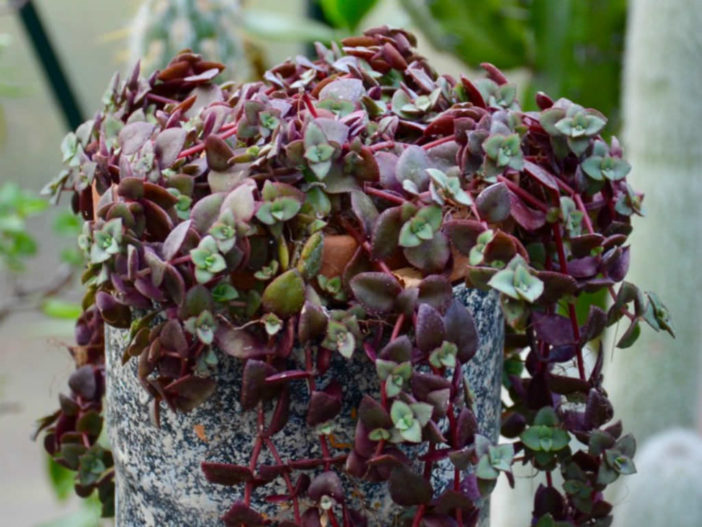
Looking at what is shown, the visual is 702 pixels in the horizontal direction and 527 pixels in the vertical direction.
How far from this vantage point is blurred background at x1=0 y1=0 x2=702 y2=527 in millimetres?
1310

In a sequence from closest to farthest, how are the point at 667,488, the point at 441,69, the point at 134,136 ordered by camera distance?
the point at 134,136 < the point at 667,488 < the point at 441,69

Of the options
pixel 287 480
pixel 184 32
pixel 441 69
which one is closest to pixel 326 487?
pixel 287 480

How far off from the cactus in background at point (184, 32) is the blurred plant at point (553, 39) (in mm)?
542

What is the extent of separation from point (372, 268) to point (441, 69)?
7.95 feet

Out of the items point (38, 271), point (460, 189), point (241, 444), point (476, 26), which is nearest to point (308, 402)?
point (241, 444)

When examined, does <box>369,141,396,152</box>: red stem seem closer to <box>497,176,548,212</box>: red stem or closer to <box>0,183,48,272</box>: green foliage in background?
<box>497,176,548,212</box>: red stem

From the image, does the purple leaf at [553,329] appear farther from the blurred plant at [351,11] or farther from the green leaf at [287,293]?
the blurred plant at [351,11]

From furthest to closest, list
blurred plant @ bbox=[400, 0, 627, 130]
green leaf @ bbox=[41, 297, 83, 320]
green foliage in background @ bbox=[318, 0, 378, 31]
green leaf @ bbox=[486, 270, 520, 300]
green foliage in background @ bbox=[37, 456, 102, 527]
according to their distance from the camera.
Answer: blurred plant @ bbox=[400, 0, 627, 130] < green foliage in background @ bbox=[318, 0, 378, 31] < green leaf @ bbox=[41, 297, 83, 320] < green foliage in background @ bbox=[37, 456, 102, 527] < green leaf @ bbox=[486, 270, 520, 300]

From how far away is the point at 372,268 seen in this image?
1.69 ft

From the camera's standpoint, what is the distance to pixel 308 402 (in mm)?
525

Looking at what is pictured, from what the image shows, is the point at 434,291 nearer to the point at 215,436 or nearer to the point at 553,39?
the point at 215,436

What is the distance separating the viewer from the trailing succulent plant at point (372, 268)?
49 centimetres

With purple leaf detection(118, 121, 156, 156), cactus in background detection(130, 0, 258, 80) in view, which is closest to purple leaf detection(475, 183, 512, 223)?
purple leaf detection(118, 121, 156, 156)

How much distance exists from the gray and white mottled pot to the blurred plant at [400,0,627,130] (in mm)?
1513
